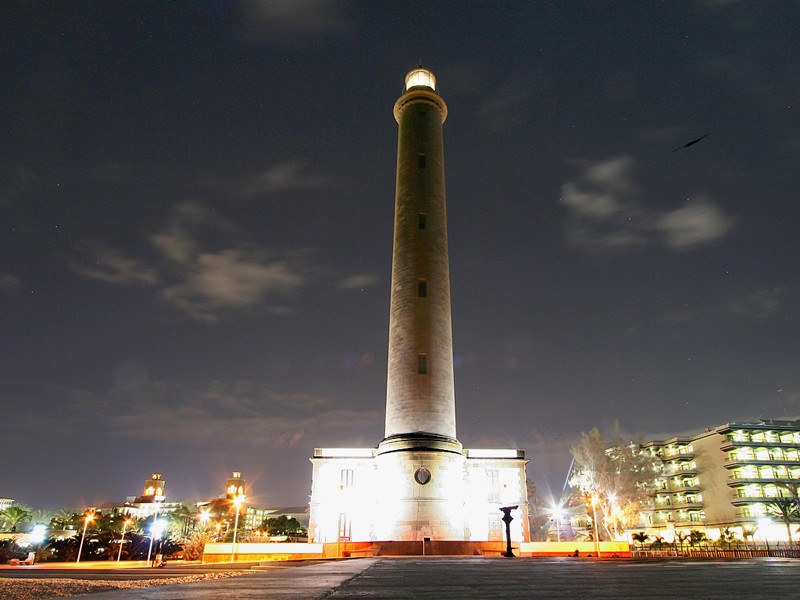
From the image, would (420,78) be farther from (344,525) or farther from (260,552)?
(260,552)

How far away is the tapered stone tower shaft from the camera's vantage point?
40.3m

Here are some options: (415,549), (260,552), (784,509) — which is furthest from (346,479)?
(784,509)

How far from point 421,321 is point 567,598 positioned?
127 ft

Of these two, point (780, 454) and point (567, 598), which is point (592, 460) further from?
point (567, 598)

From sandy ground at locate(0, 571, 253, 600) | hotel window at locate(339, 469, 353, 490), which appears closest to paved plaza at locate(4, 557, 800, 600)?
sandy ground at locate(0, 571, 253, 600)

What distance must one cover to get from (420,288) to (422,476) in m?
14.4

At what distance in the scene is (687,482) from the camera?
3406 inches

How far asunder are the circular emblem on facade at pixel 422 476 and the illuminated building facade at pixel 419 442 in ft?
0.22

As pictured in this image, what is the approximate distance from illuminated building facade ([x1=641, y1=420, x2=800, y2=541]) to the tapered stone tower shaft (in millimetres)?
55973

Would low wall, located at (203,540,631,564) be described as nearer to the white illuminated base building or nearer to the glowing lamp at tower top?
the white illuminated base building

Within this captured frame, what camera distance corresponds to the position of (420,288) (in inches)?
1703

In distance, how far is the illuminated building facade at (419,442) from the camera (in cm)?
3822

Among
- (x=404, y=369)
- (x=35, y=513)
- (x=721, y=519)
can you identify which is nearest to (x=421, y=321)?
(x=404, y=369)

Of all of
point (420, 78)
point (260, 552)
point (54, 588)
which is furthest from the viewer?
point (420, 78)
